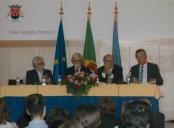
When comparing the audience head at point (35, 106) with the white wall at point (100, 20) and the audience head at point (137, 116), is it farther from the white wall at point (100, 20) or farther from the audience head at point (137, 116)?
the white wall at point (100, 20)

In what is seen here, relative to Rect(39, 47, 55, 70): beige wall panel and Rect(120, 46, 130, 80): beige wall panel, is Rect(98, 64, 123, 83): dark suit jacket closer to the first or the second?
Rect(120, 46, 130, 80): beige wall panel

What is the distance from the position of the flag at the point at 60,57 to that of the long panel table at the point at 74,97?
245 cm

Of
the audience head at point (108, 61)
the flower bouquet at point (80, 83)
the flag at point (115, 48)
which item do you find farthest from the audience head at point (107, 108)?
the flag at point (115, 48)

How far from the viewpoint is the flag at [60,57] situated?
1012 centimetres

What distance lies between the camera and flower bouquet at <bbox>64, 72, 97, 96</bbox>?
7395mm

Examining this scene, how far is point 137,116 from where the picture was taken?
3.02 m

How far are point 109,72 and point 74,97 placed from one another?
3.46ft

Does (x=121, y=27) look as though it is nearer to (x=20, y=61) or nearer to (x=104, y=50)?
(x=104, y=50)

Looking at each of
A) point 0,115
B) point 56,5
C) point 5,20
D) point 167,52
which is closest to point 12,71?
point 5,20

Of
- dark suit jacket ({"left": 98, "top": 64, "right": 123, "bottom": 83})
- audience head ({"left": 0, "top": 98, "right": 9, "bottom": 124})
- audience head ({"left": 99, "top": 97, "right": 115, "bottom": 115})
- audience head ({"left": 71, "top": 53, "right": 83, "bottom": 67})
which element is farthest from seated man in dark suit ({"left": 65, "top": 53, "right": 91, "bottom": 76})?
audience head ({"left": 0, "top": 98, "right": 9, "bottom": 124})

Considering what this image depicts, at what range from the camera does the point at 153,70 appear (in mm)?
8367

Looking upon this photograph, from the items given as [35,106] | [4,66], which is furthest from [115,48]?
[35,106]

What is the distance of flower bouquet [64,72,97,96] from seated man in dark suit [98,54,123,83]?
0.65 meters

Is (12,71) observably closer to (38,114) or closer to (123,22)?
(123,22)
